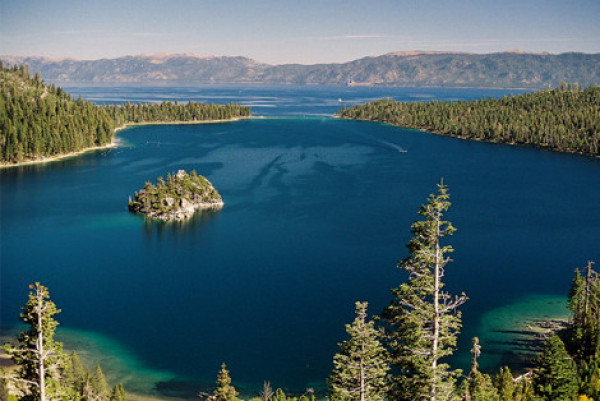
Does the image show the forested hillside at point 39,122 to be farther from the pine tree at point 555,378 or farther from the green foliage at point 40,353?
the pine tree at point 555,378

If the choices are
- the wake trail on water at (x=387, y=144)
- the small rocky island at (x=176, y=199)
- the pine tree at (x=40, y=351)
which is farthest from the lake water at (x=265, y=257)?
the wake trail on water at (x=387, y=144)

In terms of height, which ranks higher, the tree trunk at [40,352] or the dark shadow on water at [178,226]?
the tree trunk at [40,352]

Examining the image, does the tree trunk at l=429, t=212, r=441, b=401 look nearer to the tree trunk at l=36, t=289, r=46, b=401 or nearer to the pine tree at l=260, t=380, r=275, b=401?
the tree trunk at l=36, t=289, r=46, b=401

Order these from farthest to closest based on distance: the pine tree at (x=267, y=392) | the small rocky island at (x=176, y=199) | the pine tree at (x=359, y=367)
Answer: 1. the small rocky island at (x=176, y=199)
2. the pine tree at (x=267, y=392)
3. the pine tree at (x=359, y=367)

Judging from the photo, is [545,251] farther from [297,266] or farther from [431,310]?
[431,310]

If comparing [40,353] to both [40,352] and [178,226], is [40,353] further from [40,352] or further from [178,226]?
[178,226]

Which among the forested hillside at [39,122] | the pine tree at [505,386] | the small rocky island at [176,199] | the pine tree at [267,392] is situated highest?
Result: the forested hillside at [39,122]
